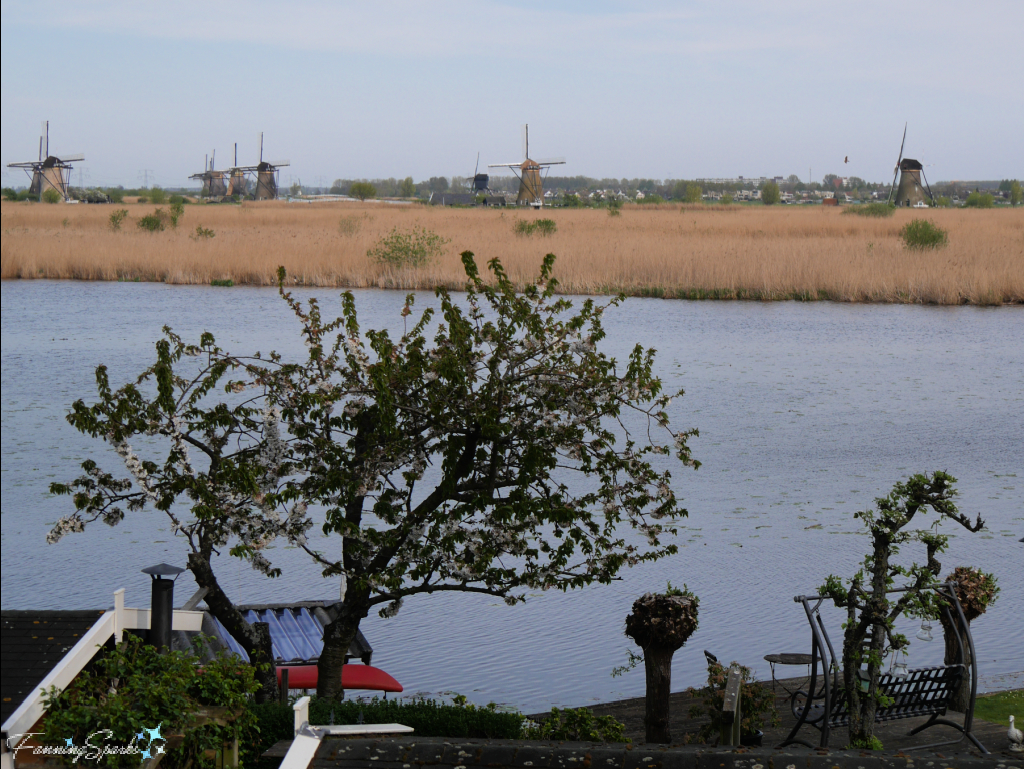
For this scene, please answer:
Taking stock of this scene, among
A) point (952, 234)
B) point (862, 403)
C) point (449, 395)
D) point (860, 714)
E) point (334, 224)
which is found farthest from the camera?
point (334, 224)

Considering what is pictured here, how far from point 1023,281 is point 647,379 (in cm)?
2950

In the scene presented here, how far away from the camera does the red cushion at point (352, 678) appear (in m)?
7.32

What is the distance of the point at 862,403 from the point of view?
20.9 metres

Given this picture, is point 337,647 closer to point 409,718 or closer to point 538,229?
point 409,718

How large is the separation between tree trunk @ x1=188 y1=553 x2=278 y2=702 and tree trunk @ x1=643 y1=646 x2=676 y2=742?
2.30 metres

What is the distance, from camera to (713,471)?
16.2m

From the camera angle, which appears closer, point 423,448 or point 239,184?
point 423,448

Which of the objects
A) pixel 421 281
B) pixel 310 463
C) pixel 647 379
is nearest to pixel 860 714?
pixel 647 379

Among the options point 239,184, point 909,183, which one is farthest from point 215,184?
point 909,183

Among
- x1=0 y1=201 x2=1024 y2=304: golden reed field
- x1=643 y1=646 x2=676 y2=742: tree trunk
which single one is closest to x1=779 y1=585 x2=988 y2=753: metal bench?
x1=643 y1=646 x2=676 y2=742: tree trunk

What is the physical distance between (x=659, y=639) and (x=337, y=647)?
2049 millimetres

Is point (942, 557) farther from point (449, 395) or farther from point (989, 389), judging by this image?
point (989, 389)

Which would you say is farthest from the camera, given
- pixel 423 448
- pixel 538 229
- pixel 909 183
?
pixel 909 183

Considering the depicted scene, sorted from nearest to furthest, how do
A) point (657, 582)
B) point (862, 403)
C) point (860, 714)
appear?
point (860, 714) → point (657, 582) → point (862, 403)
